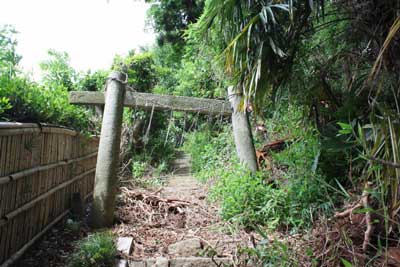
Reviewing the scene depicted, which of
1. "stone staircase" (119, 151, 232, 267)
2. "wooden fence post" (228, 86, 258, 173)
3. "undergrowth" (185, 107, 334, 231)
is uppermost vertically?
"wooden fence post" (228, 86, 258, 173)

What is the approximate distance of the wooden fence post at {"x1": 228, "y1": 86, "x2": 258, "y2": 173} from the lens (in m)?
4.03

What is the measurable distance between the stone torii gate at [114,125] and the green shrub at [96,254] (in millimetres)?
772

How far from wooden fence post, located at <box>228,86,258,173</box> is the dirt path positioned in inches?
31.7

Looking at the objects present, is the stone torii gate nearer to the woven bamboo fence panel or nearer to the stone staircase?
the woven bamboo fence panel

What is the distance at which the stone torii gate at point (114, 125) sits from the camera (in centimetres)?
319

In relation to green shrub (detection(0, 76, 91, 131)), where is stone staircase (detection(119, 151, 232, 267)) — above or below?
below

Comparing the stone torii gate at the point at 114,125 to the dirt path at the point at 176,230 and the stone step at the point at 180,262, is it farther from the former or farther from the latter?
the stone step at the point at 180,262

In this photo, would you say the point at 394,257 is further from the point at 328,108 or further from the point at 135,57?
the point at 135,57

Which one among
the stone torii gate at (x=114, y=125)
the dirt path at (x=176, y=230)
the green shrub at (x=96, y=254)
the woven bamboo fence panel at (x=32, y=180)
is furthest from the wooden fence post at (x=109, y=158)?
the green shrub at (x=96, y=254)

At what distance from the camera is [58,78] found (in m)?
5.12

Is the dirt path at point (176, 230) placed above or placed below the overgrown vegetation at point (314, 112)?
below

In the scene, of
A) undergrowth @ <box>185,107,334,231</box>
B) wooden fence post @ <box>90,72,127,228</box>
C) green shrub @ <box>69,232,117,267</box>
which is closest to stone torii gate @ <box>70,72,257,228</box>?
wooden fence post @ <box>90,72,127,228</box>

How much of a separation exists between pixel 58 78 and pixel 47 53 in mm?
935

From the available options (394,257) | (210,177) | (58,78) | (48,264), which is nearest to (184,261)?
(48,264)
